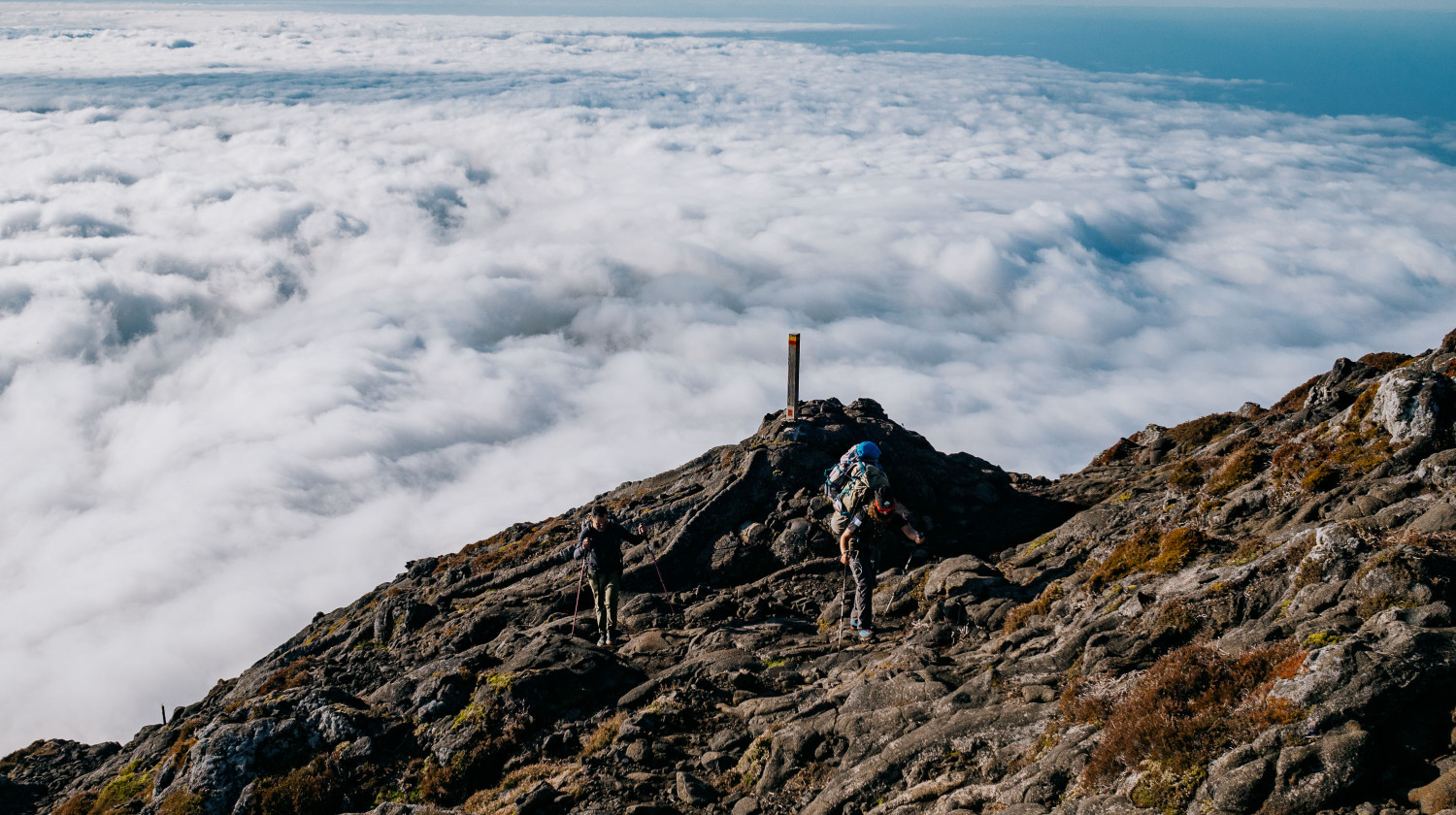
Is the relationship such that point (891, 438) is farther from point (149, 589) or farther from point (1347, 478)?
point (149, 589)

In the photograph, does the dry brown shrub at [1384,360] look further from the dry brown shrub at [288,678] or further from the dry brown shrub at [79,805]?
the dry brown shrub at [79,805]

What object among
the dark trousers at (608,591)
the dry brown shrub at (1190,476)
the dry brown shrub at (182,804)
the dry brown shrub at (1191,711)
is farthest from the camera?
the dry brown shrub at (1190,476)

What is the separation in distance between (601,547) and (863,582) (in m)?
5.58

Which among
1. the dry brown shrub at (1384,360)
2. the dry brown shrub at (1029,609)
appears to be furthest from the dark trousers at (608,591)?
the dry brown shrub at (1384,360)

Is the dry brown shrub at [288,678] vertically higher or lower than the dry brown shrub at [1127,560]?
lower

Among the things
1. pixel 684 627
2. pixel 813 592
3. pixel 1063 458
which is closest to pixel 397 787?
pixel 684 627

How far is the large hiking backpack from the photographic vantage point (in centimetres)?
1562

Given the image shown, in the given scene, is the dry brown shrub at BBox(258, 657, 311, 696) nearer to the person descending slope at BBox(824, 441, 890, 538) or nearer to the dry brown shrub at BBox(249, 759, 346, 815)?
the dry brown shrub at BBox(249, 759, 346, 815)

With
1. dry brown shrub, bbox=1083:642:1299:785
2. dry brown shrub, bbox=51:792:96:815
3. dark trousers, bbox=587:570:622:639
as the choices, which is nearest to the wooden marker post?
dark trousers, bbox=587:570:622:639

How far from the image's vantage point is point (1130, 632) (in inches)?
418

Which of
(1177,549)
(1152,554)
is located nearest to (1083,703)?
(1177,549)

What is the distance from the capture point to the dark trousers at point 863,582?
1556 centimetres

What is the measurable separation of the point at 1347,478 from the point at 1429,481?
1.71m

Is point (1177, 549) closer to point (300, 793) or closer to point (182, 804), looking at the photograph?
point (300, 793)
